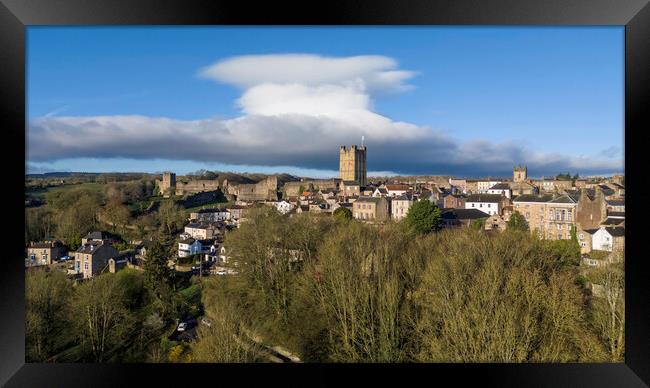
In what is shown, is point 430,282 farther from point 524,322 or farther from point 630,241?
point 630,241

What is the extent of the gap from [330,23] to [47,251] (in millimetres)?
8832

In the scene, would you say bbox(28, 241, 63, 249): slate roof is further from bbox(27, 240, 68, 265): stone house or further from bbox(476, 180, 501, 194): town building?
bbox(476, 180, 501, 194): town building

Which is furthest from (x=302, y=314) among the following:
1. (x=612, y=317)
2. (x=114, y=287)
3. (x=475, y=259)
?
(x=612, y=317)

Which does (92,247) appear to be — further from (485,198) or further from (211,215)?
(485,198)

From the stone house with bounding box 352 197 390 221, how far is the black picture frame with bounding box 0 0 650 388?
1660 centimetres

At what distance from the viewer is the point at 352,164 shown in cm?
3325

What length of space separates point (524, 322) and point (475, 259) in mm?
2305

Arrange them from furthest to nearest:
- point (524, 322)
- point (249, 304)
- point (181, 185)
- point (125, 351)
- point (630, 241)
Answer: point (181, 185), point (249, 304), point (125, 351), point (524, 322), point (630, 241)

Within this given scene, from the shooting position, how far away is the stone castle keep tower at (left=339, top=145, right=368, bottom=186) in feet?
108

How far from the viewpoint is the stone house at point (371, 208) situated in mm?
19328

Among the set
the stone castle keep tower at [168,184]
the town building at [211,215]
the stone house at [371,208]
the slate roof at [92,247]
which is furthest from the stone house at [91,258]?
the stone house at [371,208]

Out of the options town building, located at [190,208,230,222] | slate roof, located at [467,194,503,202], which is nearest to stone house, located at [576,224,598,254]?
slate roof, located at [467,194,503,202]

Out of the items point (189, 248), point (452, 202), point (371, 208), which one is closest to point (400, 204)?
point (371, 208)

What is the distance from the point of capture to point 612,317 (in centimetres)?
531
